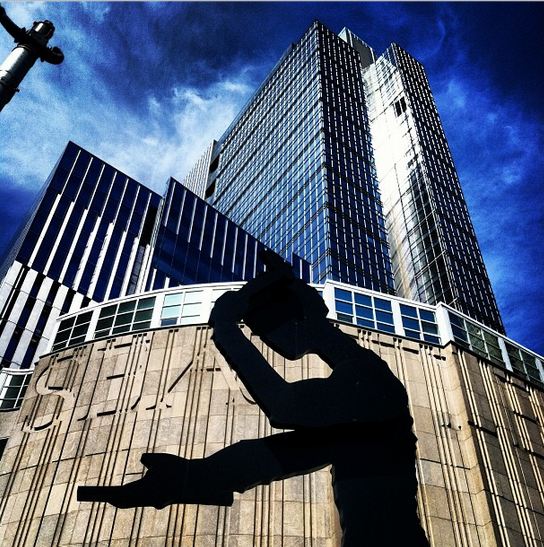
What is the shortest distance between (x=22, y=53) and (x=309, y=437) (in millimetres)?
29881

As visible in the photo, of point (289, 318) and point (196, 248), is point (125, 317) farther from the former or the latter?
point (196, 248)

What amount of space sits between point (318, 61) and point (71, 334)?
351 ft

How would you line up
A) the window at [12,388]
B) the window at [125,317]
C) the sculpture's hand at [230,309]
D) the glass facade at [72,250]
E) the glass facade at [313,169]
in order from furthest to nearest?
the glass facade at [313,169]
the glass facade at [72,250]
the window at [12,388]
the window at [125,317]
the sculpture's hand at [230,309]

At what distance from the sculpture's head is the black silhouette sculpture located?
17 millimetres

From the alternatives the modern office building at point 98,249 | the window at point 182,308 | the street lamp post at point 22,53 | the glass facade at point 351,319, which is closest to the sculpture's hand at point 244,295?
the glass facade at point 351,319

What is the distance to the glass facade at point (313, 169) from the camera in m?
95.5

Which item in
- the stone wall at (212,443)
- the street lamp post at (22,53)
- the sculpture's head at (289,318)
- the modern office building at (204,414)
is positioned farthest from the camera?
the street lamp post at (22,53)

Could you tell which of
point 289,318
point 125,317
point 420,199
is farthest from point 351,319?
point 420,199

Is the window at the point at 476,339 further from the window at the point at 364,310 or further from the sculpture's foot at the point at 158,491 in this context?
the sculpture's foot at the point at 158,491

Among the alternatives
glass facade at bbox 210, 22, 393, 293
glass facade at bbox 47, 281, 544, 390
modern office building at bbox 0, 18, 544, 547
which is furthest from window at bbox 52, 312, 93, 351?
glass facade at bbox 210, 22, 393, 293

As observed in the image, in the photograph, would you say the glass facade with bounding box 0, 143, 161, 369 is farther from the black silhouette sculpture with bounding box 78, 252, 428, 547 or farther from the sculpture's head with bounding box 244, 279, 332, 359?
the black silhouette sculpture with bounding box 78, 252, 428, 547

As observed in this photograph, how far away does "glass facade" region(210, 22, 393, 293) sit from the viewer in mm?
95500

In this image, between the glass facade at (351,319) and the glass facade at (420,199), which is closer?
the glass facade at (351,319)

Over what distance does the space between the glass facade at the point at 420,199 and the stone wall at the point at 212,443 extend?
56216 mm
